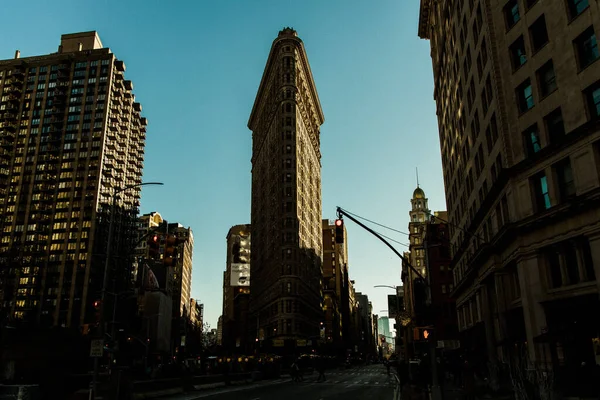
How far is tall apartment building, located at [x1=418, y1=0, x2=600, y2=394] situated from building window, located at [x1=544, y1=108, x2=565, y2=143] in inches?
2.2

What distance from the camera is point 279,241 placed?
107188mm

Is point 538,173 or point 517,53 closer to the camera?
point 538,173

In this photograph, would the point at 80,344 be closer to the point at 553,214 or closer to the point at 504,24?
the point at 553,214

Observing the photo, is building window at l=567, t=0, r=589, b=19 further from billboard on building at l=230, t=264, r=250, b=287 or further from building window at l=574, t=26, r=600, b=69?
billboard on building at l=230, t=264, r=250, b=287

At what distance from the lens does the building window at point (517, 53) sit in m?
31.4

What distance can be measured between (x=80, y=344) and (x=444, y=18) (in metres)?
46.9

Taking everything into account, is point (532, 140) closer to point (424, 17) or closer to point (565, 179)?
point (565, 179)

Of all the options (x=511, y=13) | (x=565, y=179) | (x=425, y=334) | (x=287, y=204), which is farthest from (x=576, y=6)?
(x=287, y=204)

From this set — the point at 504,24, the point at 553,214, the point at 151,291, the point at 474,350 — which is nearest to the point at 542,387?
the point at 553,214

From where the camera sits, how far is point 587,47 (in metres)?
25.9

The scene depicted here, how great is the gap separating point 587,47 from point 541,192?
7.95 meters

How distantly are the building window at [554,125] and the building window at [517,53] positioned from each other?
15.8 feet

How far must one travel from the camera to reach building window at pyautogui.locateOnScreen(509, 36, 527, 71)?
31375 millimetres

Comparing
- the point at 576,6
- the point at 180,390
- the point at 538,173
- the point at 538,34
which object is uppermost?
the point at 538,34
